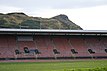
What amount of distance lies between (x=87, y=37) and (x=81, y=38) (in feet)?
3.88

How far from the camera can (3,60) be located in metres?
43.6

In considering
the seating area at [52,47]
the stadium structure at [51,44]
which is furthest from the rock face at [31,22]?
the seating area at [52,47]

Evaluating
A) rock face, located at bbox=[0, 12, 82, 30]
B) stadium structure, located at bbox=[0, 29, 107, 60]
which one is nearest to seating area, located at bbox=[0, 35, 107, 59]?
stadium structure, located at bbox=[0, 29, 107, 60]

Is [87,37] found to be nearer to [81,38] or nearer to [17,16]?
[81,38]

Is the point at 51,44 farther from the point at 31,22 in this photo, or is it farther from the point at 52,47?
the point at 31,22

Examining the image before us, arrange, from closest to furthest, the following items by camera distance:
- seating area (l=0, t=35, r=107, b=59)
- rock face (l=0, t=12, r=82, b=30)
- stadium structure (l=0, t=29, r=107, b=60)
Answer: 1. seating area (l=0, t=35, r=107, b=59)
2. stadium structure (l=0, t=29, r=107, b=60)
3. rock face (l=0, t=12, r=82, b=30)

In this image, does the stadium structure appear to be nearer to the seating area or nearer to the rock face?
the seating area

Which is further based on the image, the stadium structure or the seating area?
the stadium structure

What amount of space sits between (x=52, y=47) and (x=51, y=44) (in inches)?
26.1

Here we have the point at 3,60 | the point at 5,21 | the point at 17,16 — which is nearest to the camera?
the point at 3,60

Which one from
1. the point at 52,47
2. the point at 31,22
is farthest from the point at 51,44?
the point at 31,22

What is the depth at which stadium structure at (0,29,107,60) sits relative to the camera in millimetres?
45969

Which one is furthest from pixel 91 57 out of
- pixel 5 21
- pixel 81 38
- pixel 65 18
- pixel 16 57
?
pixel 65 18

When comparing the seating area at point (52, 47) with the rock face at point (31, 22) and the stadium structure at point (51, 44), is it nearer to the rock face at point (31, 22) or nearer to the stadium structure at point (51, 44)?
the stadium structure at point (51, 44)
